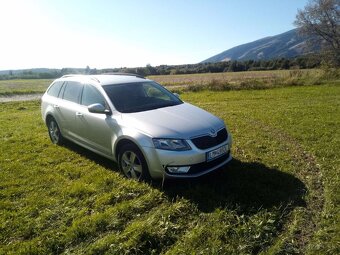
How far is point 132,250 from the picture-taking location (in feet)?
10.9

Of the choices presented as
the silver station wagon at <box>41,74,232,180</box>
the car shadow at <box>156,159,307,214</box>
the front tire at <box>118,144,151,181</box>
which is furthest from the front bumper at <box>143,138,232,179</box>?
the car shadow at <box>156,159,307,214</box>

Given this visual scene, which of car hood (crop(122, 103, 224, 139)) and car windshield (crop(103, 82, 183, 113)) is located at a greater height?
car windshield (crop(103, 82, 183, 113))

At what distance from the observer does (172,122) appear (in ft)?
15.9

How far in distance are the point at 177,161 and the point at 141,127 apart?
81 cm

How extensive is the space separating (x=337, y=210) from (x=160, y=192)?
2.49 meters

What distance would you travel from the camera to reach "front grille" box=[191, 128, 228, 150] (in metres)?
4.58

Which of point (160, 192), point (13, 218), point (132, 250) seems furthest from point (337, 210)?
point (13, 218)

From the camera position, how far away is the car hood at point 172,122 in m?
4.58

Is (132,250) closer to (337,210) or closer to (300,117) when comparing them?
(337,210)

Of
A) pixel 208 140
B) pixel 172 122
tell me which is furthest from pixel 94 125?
pixel 208 140

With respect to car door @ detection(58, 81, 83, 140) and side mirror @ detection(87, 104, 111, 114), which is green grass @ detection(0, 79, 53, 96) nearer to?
car door @ detection(58, 81, 83, 140)

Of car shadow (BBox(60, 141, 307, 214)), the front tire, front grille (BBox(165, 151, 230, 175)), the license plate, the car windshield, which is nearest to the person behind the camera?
car shadow (BBox(60, 141, 307, 214))

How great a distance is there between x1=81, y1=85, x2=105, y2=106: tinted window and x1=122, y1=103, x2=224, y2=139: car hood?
0.81 meters

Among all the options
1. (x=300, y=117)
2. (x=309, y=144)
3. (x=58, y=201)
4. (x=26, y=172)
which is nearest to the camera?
(x=58, y=201)
